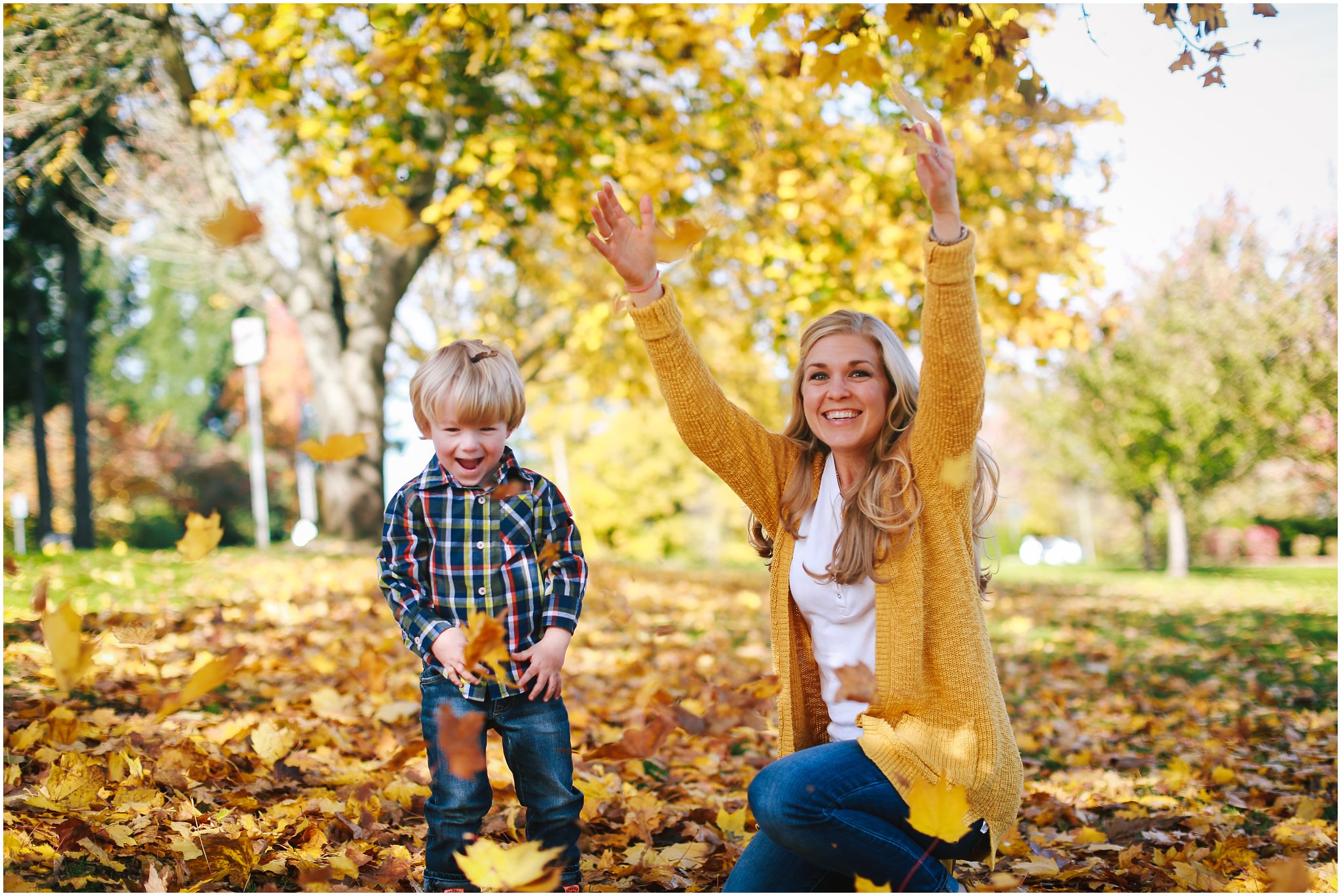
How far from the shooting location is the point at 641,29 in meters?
5.79

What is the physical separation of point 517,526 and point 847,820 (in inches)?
40.8

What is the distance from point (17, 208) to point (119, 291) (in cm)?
1491

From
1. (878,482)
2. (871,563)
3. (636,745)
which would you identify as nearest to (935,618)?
(871,563)

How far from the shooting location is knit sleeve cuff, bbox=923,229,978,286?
2045 millimetres

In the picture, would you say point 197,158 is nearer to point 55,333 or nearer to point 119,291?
point 55,333

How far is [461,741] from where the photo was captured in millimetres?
2189

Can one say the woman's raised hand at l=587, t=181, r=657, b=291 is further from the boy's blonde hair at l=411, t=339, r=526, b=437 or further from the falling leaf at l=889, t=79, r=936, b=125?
the falling leaf at l=889, t=79, r=936, b=125

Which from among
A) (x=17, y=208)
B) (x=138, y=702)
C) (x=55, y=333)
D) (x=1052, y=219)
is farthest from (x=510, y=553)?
(x=55, y=333)

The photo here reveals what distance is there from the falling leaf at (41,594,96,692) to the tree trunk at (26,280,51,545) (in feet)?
53.7

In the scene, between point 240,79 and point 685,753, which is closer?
point 685,753

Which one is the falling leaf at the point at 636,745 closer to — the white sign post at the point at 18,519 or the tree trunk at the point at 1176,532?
the tree trunk at the point at 1176,532

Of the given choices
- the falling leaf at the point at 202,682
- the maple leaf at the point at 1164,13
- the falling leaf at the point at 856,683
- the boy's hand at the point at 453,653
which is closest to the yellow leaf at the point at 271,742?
the falling leaf at the point at 202,682

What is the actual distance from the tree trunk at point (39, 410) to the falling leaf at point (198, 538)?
16.1 metres

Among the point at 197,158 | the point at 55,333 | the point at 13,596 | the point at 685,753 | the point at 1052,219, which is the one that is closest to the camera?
the point at 685,753
